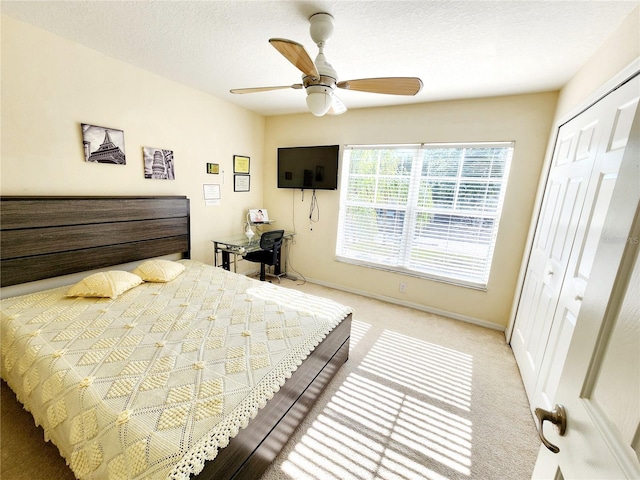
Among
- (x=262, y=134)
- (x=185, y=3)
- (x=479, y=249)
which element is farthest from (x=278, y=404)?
(x=262, y=134)

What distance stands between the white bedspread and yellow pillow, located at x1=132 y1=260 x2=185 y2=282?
193 mm

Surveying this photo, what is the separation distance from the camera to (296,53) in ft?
4.42

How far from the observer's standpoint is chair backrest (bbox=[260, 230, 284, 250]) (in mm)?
3359

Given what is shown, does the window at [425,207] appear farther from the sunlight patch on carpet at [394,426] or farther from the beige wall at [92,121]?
the beige wall at [92,121]

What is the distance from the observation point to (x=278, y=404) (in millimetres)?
1346

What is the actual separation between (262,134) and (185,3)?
2500 mm

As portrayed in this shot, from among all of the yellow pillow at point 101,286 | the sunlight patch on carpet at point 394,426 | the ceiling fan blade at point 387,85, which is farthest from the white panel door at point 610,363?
the yellow pillow at point 101,286

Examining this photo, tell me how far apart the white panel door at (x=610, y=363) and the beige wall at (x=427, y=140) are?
8.02ft

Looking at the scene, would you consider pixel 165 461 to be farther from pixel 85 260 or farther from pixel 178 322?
pixel 85 260

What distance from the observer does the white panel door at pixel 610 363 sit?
18.3 inches

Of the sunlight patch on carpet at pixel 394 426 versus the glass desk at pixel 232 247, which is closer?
the sunlight patch on carpet at pixel 394 426

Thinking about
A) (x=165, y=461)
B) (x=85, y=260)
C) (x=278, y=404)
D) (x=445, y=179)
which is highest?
(x=445, y=179)

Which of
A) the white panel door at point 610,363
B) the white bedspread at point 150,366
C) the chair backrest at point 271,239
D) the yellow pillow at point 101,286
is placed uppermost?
the white panel door at point 610,363

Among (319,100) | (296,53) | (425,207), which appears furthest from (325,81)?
(425,207)
